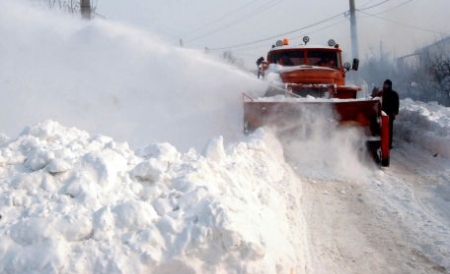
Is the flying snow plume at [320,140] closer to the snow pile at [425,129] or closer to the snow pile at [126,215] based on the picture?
the snow pile at [425,129]

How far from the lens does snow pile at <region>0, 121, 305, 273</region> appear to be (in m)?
3.04

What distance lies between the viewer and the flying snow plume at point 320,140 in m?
8.52

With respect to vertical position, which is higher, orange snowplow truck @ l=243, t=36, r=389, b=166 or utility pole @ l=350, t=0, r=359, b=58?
utility pole @ l=350, t=0, r=359, b=58

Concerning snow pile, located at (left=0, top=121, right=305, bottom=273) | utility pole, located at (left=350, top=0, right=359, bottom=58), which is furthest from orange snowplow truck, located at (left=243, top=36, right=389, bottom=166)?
utility pole, located at (left=350, top=0, right=359, bottom=58)

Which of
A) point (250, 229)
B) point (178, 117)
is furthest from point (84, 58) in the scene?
point (250, 229)

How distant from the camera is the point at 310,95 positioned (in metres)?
Result: 10.3

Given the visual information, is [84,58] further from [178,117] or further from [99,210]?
[99,210]

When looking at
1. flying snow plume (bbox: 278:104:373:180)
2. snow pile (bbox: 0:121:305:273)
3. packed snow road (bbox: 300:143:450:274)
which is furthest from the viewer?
flying snow plume (bbox: 278:104:373:180)

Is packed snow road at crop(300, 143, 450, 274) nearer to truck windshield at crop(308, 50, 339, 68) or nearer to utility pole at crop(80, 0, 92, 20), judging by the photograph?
truck windshield at crop(308, 50, 339, 68)

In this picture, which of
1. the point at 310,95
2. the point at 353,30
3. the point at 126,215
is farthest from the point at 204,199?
the point at 353,30

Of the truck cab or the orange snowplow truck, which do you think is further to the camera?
the truck cab

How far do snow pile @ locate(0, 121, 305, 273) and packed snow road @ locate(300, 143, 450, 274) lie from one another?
1.57ft

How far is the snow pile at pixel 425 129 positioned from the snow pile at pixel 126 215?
21.0 ft

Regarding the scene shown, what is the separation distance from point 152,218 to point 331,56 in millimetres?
9183
